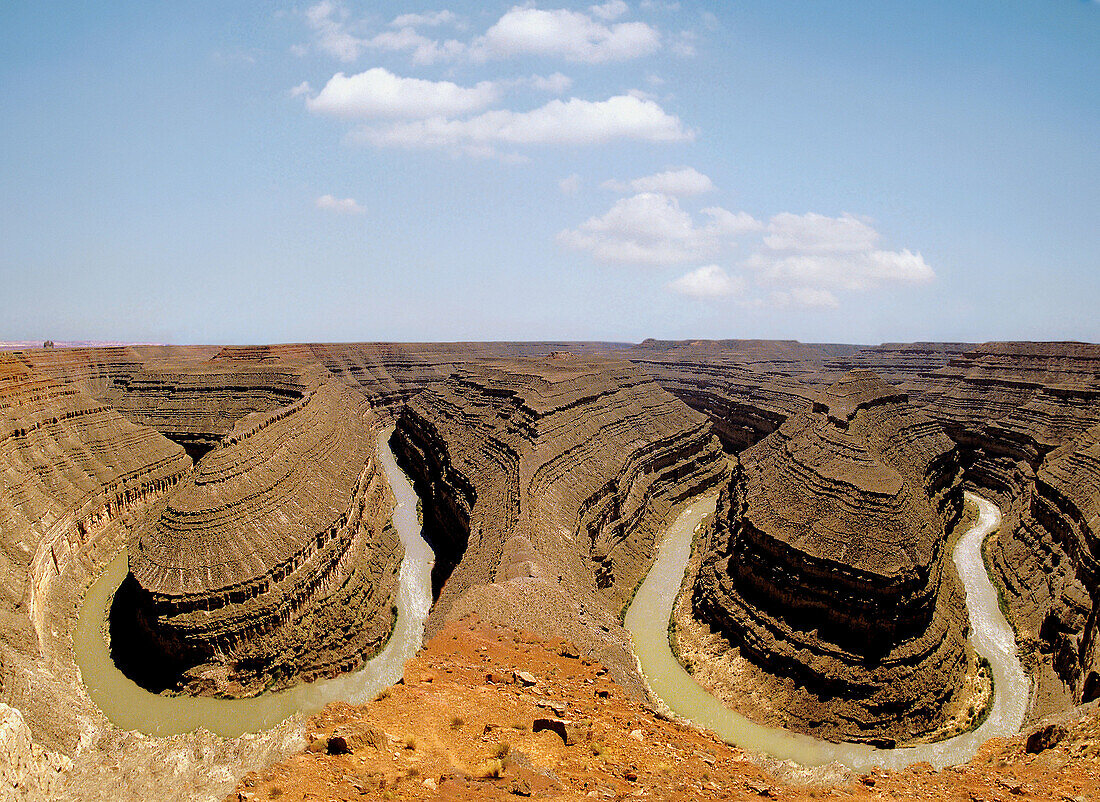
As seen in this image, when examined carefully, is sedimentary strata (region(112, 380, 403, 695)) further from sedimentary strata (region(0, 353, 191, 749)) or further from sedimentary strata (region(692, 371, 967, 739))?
sedimentary strata (region(692, 371, 967, 739))

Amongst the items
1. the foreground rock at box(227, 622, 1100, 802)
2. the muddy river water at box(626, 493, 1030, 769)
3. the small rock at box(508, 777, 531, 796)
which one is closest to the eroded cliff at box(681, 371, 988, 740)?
the muddy river water at box(626, 493, 1030, 769)

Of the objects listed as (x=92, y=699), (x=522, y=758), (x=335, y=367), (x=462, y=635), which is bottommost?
(x=92, y=699)

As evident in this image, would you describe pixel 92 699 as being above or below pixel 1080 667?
below

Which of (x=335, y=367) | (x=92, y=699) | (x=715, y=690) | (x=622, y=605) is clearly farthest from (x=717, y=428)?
(x=92, y=699)

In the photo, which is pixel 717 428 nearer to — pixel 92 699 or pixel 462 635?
pixel 462 635

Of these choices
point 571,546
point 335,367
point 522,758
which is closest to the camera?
point 522,758

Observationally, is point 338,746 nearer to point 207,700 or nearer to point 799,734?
point 207,700

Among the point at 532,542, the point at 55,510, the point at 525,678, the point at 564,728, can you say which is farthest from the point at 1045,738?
the point at 55,510

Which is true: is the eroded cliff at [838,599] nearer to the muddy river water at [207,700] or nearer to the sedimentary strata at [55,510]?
the muddy river water at [207,700]
